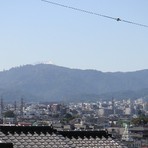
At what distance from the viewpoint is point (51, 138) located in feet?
44.0

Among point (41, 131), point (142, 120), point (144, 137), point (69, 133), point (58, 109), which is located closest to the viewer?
point (41, 131)

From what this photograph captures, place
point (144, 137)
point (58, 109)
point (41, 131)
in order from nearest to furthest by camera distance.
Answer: point (41, 131), point (144, 137), point (58, 109)

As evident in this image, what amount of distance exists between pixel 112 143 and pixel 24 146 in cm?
297

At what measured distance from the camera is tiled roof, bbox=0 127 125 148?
42.1 feet

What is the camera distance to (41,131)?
13547 millimetres

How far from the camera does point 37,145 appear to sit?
1281 cm

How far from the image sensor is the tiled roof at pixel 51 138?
42.1 feet

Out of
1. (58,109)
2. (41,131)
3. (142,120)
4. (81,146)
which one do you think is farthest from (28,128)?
(58,109)

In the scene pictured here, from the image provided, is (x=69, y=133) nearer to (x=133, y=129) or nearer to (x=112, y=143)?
(x=112, y=143)

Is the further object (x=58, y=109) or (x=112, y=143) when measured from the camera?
(x=58, y=109)

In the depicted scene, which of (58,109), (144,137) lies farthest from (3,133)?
(58,109)

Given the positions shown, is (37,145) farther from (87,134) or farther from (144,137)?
(144,137)

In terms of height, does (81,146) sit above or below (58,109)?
below

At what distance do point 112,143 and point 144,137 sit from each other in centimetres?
7821
